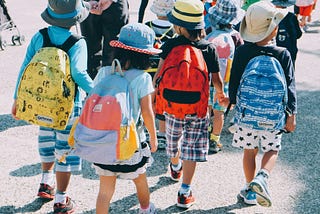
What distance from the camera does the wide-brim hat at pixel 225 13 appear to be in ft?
14.9

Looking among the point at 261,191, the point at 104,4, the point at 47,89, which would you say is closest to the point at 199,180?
the point at 261,191

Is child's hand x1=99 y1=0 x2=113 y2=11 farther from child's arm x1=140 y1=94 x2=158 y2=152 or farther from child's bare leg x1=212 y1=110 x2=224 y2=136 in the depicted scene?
child's arm x1=140 y1=94 x2=158 y2=152

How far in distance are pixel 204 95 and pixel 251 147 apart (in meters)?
0.54

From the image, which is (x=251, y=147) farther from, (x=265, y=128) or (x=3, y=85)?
(x=3, y=85)

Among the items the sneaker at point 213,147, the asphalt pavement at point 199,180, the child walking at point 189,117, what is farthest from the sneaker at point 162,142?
the child walking at point 189,117

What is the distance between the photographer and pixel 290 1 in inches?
203

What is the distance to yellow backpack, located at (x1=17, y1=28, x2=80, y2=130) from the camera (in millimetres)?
3287

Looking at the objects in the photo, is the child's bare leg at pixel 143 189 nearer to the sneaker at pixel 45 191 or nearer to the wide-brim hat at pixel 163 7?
the sneaker at pixel 45 191

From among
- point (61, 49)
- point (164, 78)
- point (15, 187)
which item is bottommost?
point (15, 187)

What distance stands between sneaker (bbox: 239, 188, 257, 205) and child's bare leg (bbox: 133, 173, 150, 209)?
830 millimetres

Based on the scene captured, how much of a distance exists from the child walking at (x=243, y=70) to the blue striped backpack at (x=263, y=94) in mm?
40

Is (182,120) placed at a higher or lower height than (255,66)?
lower

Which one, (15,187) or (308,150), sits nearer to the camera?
(15,187)

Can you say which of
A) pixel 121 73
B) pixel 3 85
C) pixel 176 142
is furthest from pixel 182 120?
pixel 3 85
